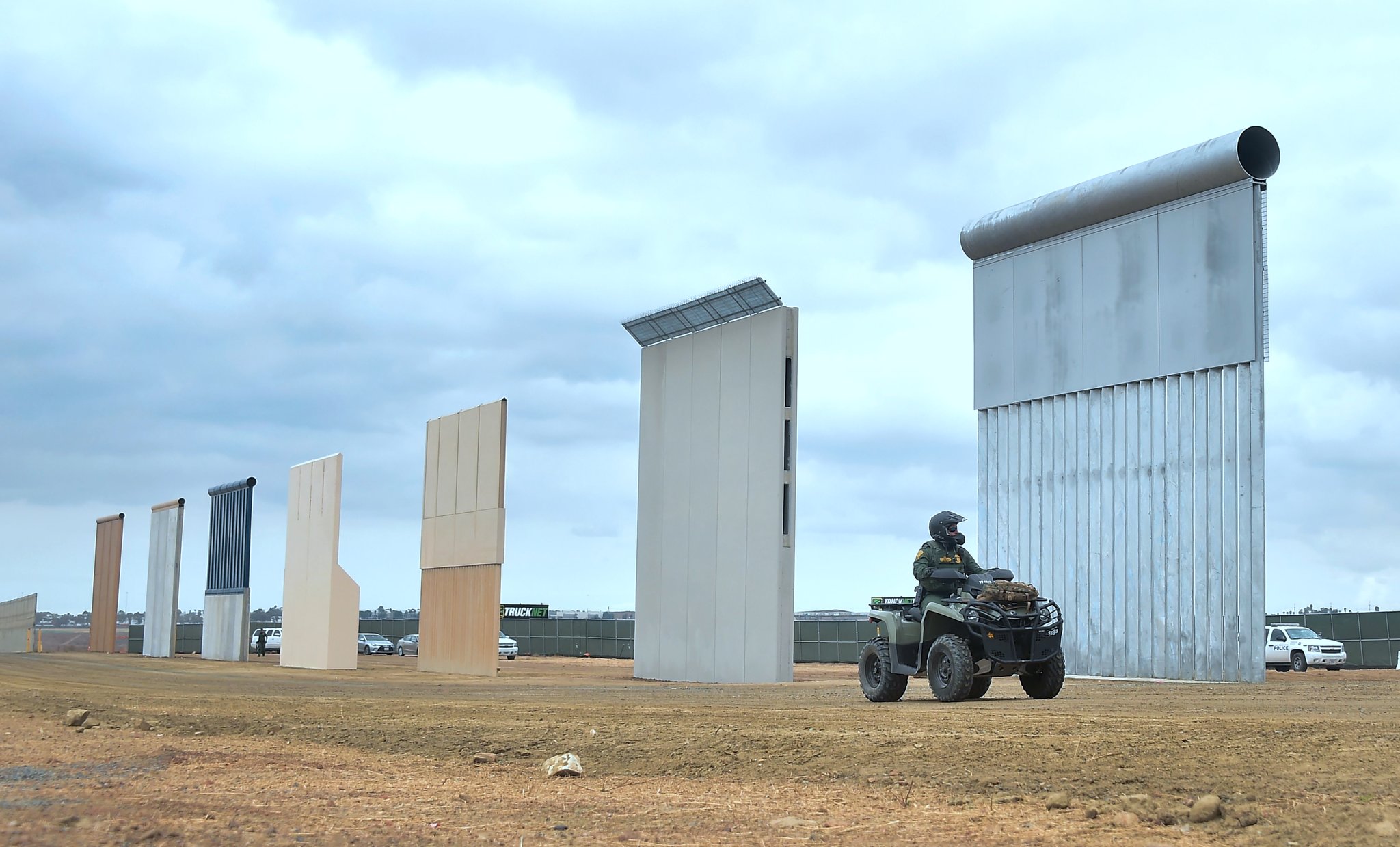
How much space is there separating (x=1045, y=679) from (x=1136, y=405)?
13.5 meters

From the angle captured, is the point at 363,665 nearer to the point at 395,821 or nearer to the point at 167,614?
the point at 167,614

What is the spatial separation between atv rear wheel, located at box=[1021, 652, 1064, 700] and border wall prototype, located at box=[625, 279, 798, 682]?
1111cm

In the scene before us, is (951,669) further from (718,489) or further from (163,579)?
(163,579)

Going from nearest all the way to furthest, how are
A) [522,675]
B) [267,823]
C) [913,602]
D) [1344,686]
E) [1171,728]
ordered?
[267,823] < [1171,728] < [913,602] < [1344,686] < [522,675]

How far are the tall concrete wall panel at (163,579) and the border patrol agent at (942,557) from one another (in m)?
44.8

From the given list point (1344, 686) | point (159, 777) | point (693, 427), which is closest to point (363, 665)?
point (693, 427)

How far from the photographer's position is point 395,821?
25.8 feet

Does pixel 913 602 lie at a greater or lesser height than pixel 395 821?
greater

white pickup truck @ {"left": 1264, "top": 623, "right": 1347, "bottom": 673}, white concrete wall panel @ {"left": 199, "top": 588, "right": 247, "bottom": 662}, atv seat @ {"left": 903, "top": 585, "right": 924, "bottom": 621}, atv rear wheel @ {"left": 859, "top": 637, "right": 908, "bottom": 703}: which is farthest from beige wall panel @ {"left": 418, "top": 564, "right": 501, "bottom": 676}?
white pickup truck @ {"left": 1264, "top": 623, "right": 1347, "bottom": 673}

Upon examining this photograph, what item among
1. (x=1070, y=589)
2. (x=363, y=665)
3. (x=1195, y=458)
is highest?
(x=1195, y=458)

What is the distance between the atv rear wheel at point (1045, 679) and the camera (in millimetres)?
17000

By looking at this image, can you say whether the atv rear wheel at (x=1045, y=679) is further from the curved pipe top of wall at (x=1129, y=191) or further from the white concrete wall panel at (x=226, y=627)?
the white concrete wall panel at (x=226, y=627)

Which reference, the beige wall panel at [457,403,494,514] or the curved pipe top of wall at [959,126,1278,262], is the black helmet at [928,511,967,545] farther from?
the beige wall panel at [457,403,494,514]

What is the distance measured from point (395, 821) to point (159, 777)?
3017 mm
